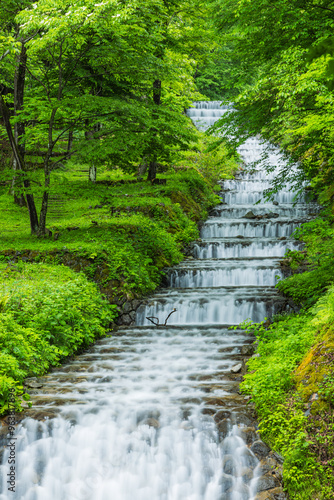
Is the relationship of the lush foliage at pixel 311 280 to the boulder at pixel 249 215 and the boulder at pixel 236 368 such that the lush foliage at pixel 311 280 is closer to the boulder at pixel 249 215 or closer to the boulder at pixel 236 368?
the boulder at pixel 236 368

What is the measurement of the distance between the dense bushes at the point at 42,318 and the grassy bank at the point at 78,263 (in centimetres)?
2

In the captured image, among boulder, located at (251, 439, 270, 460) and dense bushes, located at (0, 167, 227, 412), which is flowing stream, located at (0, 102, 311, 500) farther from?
dense bushes, located at (0, 167, 227, 412)

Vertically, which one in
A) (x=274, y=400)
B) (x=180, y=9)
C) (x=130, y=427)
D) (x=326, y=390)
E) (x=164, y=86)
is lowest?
(x=130, y=427)

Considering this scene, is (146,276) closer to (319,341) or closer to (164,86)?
(319,341)

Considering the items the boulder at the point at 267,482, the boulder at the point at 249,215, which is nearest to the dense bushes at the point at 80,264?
the boulder at the point at 249,215

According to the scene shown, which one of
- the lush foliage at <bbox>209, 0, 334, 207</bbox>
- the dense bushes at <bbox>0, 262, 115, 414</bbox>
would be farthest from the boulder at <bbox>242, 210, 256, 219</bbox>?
the dense bushes at <bbox>0, 262, 115, 414</bbox>

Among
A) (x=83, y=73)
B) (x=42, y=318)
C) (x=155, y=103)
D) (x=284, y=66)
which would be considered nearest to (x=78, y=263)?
(x=42, y=318)

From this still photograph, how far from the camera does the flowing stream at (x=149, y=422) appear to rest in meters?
4.53

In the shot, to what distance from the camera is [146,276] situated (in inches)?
425

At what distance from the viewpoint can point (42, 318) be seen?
23.9 feet

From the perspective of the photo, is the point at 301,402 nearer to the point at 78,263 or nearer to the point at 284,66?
the point at 284,66

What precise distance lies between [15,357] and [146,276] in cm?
503

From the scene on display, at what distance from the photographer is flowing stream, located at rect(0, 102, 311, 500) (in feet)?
14.9

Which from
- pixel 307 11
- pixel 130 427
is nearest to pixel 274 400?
pixel 130 427
